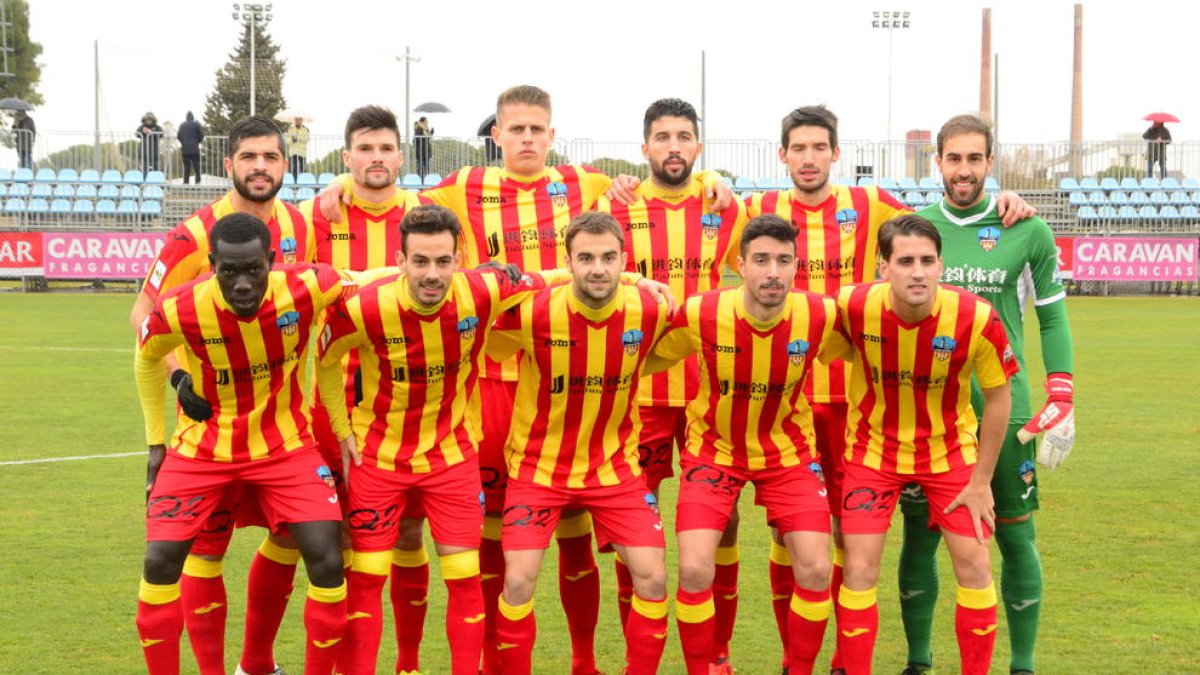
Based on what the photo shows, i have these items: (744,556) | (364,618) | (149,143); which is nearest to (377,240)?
(364,618)

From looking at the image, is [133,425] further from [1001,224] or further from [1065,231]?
[1065,231]

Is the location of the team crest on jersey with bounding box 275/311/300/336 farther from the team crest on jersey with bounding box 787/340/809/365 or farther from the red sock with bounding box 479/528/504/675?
the team crest on jersey with bounding box 787/340/809/365

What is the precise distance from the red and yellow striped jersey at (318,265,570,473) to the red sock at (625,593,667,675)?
0.89 meters

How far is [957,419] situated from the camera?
520 cm

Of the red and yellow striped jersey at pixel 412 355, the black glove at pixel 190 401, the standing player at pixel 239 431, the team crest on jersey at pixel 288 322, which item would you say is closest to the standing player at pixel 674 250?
the red and yellow striped jersey at pixel 412 355

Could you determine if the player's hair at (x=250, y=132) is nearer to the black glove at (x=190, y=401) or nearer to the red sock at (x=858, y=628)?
the black glove at (x=190, y=401)

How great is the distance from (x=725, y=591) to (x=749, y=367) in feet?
3.35

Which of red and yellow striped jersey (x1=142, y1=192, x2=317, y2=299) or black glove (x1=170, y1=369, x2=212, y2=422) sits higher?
red and yellow striped jersey (x1=142, y1=192, x2=317, y2=299)

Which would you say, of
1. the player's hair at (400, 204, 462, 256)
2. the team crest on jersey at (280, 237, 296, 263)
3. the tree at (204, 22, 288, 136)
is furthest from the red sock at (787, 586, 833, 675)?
the tree at (204, 22, 288, 136)

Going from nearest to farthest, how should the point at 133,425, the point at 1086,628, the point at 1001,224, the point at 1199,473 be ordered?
the point at 1001,224 → the point at 1086,628 → the point at 1199,473 → the point at 133,425

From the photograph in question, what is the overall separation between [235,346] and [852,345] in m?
2.31

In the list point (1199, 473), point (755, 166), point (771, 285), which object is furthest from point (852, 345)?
point (755, 166)

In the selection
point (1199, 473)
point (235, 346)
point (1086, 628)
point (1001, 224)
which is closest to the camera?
point (235, 346)

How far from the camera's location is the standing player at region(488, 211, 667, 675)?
16.6ft
